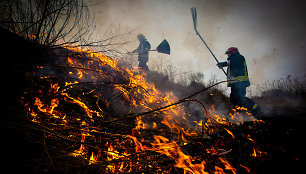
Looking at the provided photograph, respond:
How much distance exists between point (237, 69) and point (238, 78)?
0.47 m

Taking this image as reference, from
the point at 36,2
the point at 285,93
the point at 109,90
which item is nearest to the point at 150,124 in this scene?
the point at 109,90

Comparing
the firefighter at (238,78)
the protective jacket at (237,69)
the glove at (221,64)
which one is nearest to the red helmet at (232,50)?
the firefighter at (238,78)

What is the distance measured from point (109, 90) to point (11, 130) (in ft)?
11.6

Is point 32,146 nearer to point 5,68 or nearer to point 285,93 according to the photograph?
point 5,68

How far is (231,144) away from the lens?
2.00 metres

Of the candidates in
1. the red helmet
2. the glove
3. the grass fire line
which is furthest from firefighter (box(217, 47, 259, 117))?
the grass fire line

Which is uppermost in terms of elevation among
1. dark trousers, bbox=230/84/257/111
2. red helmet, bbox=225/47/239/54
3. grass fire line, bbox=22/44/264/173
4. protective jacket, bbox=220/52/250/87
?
red helmet, bbox=225/47/239/54

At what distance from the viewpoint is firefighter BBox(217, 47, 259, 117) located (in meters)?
5.36

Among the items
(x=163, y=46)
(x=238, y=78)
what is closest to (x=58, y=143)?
(x=163, y=46)

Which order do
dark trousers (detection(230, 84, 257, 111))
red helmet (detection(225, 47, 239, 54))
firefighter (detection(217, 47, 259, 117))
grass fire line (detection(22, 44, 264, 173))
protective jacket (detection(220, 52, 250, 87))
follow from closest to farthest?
grass fire line (detection(22, 44, 264, 173)) → dark trousers (detection(230, 84, 257, 111)) → firefighter (detection(217, 47, 259, 117)) → protective jacket (detection(220, 52, 250, 87)) → red helmet (detection(225, 47, 239, 54))

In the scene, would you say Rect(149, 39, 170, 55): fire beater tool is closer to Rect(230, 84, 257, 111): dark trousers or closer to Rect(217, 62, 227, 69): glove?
Rect(217, 62, 227, 69): glove

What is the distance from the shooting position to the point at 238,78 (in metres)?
5.80

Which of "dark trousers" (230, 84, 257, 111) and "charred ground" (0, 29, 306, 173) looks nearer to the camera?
"charred ground" (0, 29, 306, 173)

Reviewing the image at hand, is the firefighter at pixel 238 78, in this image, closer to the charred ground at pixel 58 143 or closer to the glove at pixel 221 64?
the glove at pixel 221 64
